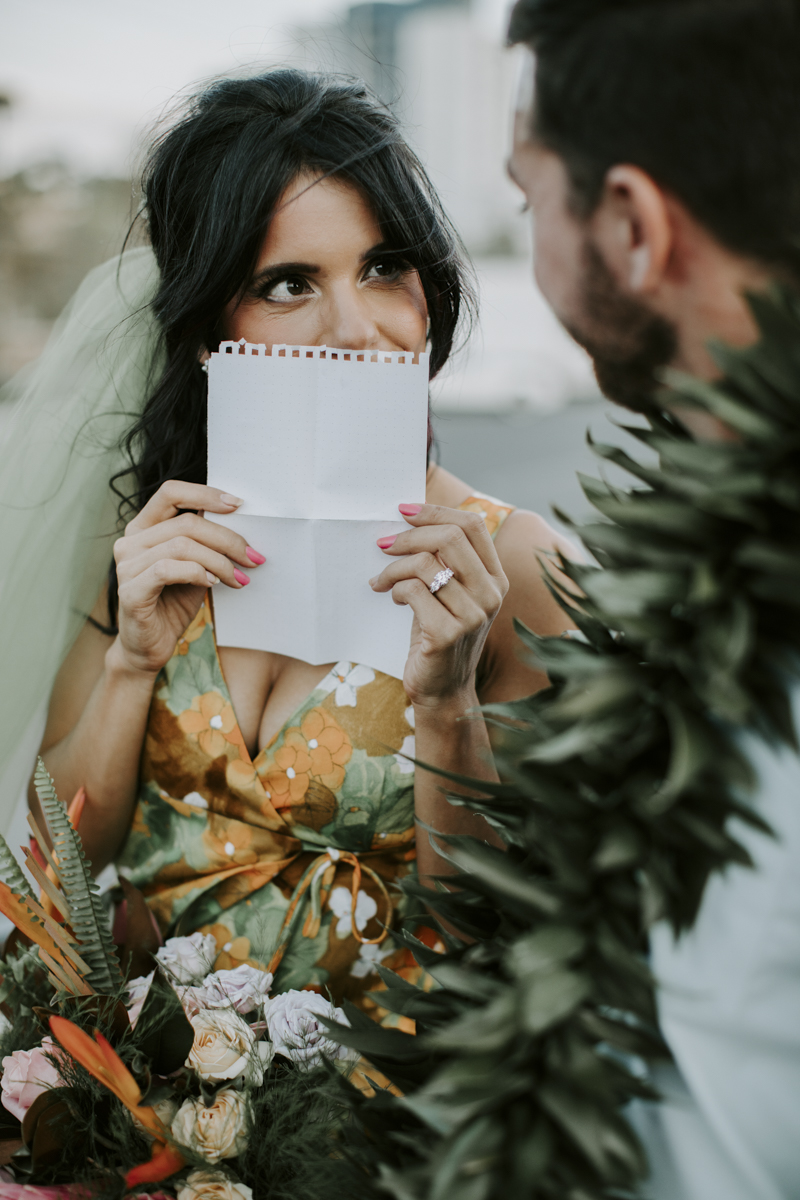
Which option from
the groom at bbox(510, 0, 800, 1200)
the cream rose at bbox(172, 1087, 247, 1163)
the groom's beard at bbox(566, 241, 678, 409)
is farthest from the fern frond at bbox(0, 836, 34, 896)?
the groom's beard at bbox(566, 241, 678, 409)

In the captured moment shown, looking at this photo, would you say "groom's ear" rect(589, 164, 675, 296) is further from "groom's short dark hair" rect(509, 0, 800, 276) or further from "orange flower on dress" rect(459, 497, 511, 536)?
"orange flower on dress" rect(459, 497, 511, 536)

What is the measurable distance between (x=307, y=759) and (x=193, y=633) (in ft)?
0.89

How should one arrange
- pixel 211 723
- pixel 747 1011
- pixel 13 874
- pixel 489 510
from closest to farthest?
pixel 747 1011, pixel 13 874, pixel 211 723, pixel 489 510

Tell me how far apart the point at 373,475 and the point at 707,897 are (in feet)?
2.06

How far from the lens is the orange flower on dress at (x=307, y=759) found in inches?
46.6

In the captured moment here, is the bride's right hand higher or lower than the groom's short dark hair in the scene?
lower

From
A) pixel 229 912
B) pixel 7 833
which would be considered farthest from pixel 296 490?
pixel 7 833

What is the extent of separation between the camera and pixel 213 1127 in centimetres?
73

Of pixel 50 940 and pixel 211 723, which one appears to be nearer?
pixel 50 940

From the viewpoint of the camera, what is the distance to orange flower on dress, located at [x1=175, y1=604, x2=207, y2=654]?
127 cm

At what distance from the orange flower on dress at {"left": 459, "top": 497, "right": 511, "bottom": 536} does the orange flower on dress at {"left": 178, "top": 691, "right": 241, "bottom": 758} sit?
492 mm

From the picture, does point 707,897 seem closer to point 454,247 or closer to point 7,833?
point 454,247

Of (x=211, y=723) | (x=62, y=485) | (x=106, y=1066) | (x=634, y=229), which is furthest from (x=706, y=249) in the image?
(x=62, y=485)

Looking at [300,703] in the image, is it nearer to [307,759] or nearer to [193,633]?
[307,759]
